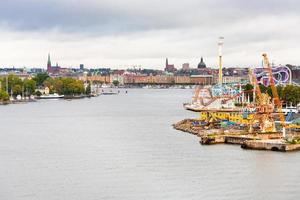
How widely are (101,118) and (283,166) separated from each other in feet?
62.6

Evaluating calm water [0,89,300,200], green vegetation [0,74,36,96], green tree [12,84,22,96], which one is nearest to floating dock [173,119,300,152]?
calm water [0,89,300,200]

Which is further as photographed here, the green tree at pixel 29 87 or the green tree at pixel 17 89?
the green tree at pixel 29 87

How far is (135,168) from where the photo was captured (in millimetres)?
17141

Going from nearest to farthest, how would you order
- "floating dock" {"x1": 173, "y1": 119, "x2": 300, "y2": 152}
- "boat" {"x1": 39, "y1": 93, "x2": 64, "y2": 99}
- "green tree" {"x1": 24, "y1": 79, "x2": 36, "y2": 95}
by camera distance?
"floating dock" {"x1": 173, "y1": 119, "x2": 300, "y2": 152}, "green tree" {"x1": 24, "y1": 79, "x2": 36, "y2": 95}, "boat" {"x1": 39, "y1": 93, "x2": 64, "y2": 99}

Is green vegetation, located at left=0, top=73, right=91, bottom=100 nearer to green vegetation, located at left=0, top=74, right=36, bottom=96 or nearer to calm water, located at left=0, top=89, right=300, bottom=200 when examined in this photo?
green vegetation, located at left=0, top=74, right=36, bottom=96

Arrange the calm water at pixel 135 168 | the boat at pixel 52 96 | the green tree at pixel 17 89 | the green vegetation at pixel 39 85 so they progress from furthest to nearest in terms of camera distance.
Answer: the boat at pixel 52 96 < the green vegetation at pixel 39 85 < the green tree at pixel 17 89 < the calm water at pixel 135 168

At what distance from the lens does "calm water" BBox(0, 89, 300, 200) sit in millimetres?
14266

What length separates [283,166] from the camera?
17391 millimetres

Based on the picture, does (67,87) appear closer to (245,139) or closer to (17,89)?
(17,89)

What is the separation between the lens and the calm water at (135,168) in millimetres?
14266

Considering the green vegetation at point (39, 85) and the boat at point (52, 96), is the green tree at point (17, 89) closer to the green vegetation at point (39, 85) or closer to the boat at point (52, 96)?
the green vegetation at point (39, 85)

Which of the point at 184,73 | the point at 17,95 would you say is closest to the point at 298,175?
the point at 17,95

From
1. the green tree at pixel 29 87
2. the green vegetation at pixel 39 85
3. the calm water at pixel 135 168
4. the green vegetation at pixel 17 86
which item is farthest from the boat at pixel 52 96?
the calm water at pixel 135 168

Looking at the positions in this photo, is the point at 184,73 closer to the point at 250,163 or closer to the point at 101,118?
the point at 101,118
